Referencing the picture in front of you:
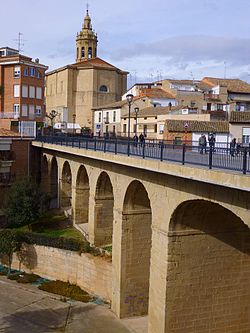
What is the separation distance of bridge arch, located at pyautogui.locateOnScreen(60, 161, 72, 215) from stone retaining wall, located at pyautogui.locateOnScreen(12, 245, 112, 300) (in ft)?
19.6

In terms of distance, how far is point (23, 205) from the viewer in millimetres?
26312

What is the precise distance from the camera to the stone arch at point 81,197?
25453 mm

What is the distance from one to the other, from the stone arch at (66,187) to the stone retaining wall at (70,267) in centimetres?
597

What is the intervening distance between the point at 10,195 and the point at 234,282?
15.7 meters

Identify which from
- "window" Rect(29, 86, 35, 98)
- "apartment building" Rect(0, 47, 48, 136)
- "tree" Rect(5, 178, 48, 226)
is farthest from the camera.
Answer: "window" Rect(29, 86, 35, 98)

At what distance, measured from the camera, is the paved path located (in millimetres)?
17219

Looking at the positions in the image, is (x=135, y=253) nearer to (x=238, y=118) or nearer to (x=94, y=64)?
(x=238, y=118)

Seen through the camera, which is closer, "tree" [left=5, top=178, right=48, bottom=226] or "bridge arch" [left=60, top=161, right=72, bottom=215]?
"tree" [left=5, top=178, right=48, bottom=226]

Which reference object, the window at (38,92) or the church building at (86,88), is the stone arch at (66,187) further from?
the church building at (86,88)

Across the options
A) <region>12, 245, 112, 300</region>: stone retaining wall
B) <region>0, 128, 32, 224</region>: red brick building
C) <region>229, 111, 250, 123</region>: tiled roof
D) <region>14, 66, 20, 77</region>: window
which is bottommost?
<region>12, 245, 112, 300</region>: stone retaining wall

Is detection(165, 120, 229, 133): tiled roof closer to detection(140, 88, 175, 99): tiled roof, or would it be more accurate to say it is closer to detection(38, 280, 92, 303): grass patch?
detection(38, 280, 92, 303): grass patch

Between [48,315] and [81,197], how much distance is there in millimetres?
8695

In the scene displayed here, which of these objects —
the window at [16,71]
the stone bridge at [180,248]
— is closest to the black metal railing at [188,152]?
the stone bridge at [180,248]

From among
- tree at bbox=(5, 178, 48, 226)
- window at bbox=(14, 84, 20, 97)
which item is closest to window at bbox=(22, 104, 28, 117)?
window at bbox=(14, 84, 20, 97)
